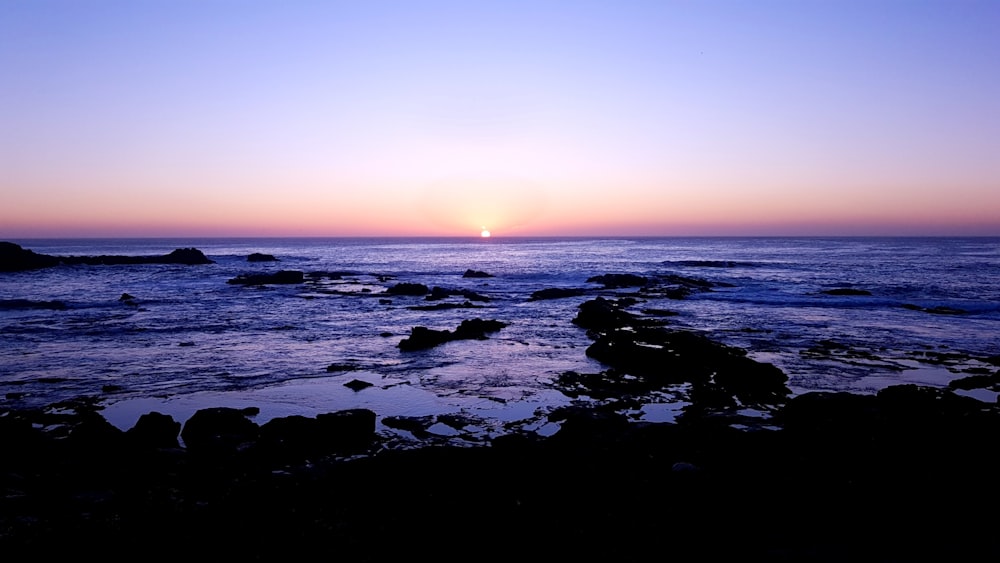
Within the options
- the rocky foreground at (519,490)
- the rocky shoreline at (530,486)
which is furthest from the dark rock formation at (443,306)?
the rocky foreground at (519,490)

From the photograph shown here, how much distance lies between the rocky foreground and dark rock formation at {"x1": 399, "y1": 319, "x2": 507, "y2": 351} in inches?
447

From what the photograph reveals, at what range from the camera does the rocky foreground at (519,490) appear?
7512 mm

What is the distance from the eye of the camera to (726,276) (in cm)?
6588

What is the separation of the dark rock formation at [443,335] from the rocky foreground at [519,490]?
1136 centimetres

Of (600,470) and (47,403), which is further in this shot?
(47,403)

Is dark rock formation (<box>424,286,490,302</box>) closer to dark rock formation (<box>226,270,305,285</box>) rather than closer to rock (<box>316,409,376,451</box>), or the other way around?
dark rock formation (<box>226,270,305,285</box>)

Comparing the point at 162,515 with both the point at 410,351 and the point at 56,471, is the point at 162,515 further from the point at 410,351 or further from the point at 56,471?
the point at 410,351

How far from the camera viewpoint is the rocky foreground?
24.6 feet

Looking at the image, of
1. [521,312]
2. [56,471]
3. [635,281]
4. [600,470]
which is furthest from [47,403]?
[635,281]

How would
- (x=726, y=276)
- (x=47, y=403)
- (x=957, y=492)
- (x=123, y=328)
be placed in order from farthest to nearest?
(x=726, y=276) → (x=123, y=328) → (x=47, y=403) → (x=957, y=492)

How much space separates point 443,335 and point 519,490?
1652 cm

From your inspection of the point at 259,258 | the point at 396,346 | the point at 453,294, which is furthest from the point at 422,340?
the point at 259,258

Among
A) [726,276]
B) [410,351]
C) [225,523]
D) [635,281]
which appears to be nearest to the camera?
[225,523]

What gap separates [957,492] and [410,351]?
17.9 meters
